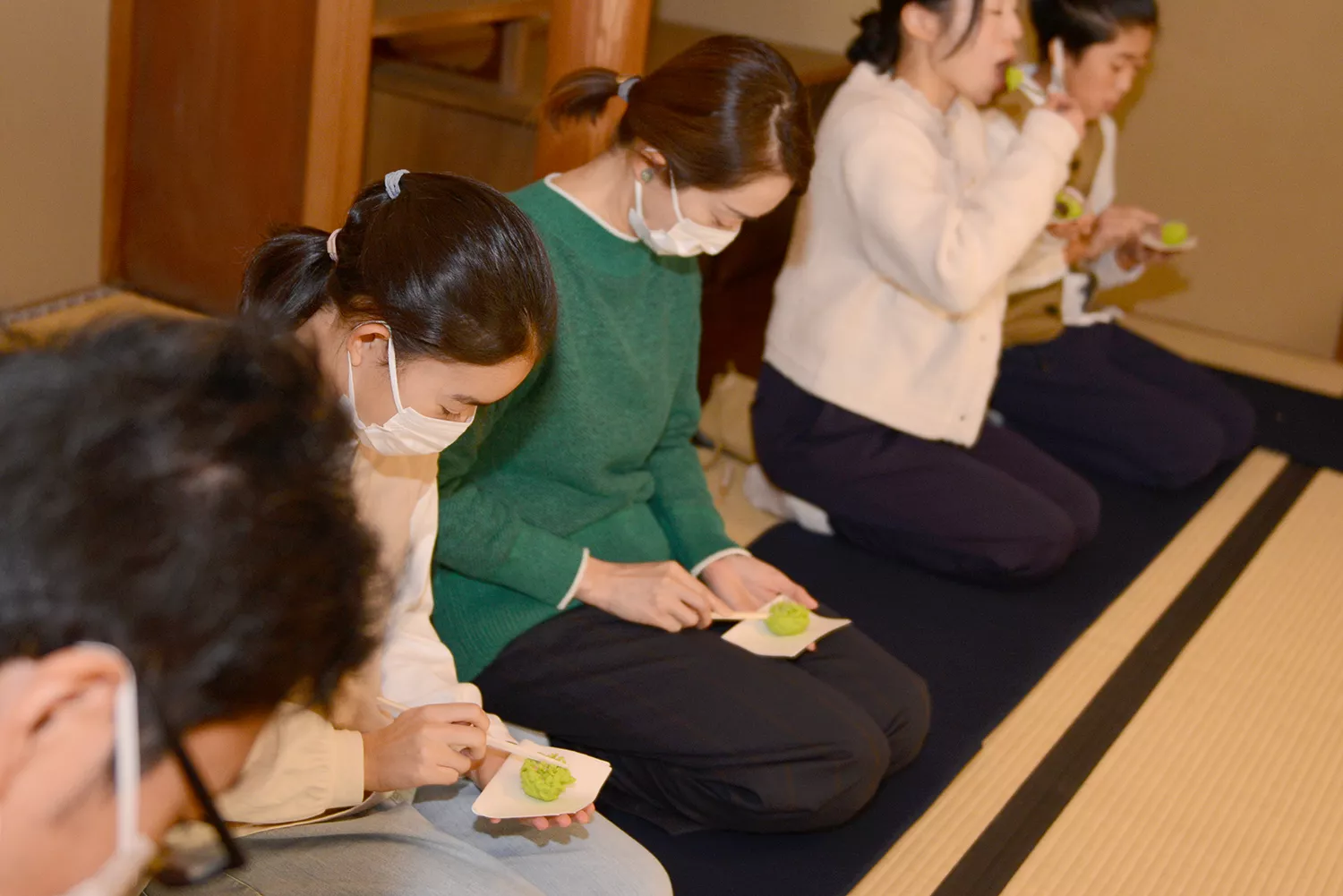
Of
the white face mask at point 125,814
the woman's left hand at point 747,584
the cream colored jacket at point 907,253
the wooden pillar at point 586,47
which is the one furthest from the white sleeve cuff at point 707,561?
the white face mask at point 125,814

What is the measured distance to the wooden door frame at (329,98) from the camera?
220 centimetres

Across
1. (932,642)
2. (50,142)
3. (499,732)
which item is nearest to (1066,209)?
(932,642)

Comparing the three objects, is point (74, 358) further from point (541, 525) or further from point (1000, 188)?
point (1000, 188)

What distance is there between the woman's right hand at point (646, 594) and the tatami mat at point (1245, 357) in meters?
2.37

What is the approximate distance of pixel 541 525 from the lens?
165cm

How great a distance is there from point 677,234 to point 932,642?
904 mm

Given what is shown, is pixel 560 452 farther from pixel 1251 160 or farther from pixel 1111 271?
pixel 1251 160

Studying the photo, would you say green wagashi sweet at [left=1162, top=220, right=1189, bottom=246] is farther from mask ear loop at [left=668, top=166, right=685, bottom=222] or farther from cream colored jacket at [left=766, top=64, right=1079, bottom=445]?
mask ear loop at [left=668, top=166, right=685, bottom=222]

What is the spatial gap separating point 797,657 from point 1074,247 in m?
1.54

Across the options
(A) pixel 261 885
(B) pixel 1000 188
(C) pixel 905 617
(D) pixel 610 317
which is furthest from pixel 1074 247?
(A) pixel 261 885

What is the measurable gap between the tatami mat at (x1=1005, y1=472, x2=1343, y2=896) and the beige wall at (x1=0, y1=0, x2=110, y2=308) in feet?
6.36

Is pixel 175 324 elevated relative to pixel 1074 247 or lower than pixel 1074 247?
elevated

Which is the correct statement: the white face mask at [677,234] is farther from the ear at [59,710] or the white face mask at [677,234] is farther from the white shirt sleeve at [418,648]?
the ear at [59,710]

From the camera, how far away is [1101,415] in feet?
9.41
